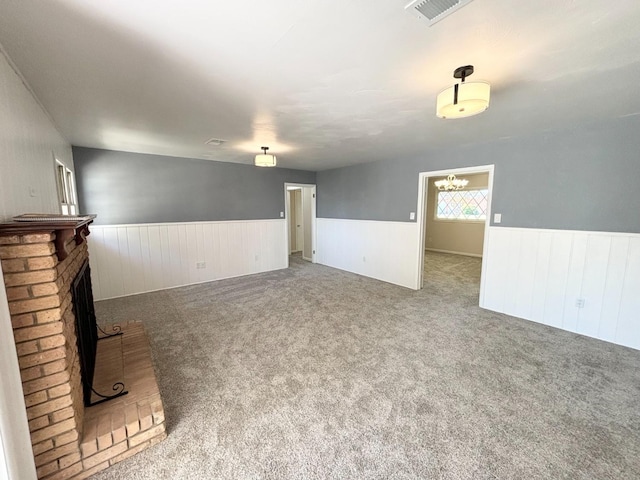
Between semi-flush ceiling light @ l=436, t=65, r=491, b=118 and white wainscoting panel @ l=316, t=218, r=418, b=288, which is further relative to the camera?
white wainscoting panel @ l=316, t=218, r=418, b=288

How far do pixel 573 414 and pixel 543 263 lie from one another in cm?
197

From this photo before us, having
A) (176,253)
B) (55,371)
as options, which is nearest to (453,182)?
(176,253)

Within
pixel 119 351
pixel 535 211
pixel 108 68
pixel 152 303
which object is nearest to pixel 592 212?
pixel 535 211

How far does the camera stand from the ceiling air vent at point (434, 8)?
3.67 feet

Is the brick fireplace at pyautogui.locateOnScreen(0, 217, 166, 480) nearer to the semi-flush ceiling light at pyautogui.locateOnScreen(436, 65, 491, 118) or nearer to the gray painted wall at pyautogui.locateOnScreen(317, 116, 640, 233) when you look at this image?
the semi-flush ceiling light at pyautogui.locateOnScreen(436, 65, 491, 118)

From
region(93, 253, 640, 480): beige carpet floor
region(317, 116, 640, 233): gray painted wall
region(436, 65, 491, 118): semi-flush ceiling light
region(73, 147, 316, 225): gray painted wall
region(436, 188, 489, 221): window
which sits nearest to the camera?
region(93, 253, 640, 480): beige carpet floor

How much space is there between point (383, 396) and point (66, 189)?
14.1ft

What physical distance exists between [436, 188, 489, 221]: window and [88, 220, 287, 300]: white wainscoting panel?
5102 millimetres

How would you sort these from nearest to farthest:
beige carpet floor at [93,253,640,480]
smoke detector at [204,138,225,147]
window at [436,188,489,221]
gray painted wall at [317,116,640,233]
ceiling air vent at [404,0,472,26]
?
ceiling air vent at [404,0,472,26], beige carpet floor at [93,253,640,480], gray painted wall at [317,116,640,233], smoke detector at [204,138,225,147], window at [436,188,489,221]

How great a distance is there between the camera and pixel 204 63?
1.60m

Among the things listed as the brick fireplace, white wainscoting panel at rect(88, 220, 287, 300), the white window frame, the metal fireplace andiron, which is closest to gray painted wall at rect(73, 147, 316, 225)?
white wainscoting panel at rect(88, 220, 287, 300)

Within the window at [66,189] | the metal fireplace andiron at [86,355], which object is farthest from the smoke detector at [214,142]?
the metal fireplace andiron at [86,355]

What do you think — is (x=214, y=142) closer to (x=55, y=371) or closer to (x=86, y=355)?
(x=86, y=355)

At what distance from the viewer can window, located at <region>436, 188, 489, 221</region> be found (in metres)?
7.04
